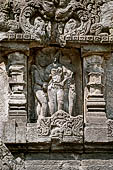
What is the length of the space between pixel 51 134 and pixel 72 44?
1.50 m

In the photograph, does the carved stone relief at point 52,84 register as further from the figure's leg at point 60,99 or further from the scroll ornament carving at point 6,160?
the scroll ornament carving at point 6,160

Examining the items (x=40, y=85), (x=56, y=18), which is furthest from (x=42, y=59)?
(x=56, y=18)

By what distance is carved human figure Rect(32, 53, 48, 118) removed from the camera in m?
10.8

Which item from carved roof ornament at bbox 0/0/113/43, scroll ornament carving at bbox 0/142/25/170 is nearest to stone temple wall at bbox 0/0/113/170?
carved roof ornament at bbox 0/0/113/43

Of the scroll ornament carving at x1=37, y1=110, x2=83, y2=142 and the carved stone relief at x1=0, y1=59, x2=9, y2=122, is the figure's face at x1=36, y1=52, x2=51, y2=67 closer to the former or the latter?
the carved stone relief at x1=0, y1=59, x2=9, y2=122

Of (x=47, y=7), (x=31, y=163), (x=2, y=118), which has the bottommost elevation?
(x=31, y=163)

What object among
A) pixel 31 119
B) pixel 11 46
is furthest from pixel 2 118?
pixel 11 46

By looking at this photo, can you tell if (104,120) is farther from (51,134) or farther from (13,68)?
(13,68)

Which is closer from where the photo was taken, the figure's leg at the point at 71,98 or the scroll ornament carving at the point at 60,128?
the scroll ornament carving at the point at 60,128

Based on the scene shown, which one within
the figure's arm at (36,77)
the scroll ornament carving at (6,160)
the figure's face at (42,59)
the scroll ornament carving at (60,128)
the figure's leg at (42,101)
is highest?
the figure's face at (42,59)

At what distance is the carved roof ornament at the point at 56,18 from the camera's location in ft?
35.7

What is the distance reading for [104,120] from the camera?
35.3ft

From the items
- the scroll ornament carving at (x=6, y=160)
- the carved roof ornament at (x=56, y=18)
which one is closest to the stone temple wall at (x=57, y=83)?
the carved roof ornament at (x=56, y=18)

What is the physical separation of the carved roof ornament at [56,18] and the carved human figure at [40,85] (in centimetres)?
41
